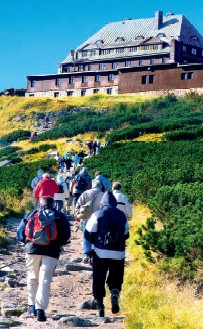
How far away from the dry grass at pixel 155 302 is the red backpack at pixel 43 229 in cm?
129

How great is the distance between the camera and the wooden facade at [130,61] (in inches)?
2837

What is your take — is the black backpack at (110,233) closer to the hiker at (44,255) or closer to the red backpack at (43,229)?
the hiker at (44,255)

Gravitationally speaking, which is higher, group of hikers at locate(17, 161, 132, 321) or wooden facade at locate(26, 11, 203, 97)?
wooden facade at locate(26, 11, 203, 97)

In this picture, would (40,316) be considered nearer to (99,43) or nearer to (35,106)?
(35,106)

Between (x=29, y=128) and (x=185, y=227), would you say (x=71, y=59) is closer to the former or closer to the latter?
(x=29, y=128)

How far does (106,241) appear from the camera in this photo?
32.1 ft

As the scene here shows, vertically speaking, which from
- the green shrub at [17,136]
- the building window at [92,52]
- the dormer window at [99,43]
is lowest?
the green shrub at [17,136]

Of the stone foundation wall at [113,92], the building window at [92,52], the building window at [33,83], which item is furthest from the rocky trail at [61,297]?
the building window at [92,52]

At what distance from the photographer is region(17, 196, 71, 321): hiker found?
9.48m

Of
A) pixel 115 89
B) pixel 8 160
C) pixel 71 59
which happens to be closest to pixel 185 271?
pixel 8 160

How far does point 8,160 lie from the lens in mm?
46938

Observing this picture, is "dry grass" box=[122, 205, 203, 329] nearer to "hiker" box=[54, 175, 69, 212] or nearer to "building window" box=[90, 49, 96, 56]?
"hiker" box=[54, 175, 69, 212]

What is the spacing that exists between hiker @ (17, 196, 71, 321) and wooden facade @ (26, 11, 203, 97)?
6128 cm

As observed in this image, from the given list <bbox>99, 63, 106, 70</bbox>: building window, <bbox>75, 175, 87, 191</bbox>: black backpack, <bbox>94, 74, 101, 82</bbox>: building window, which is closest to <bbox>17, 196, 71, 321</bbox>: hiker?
<bbox>75, 175, 87, 191</bbox>: black backpack
